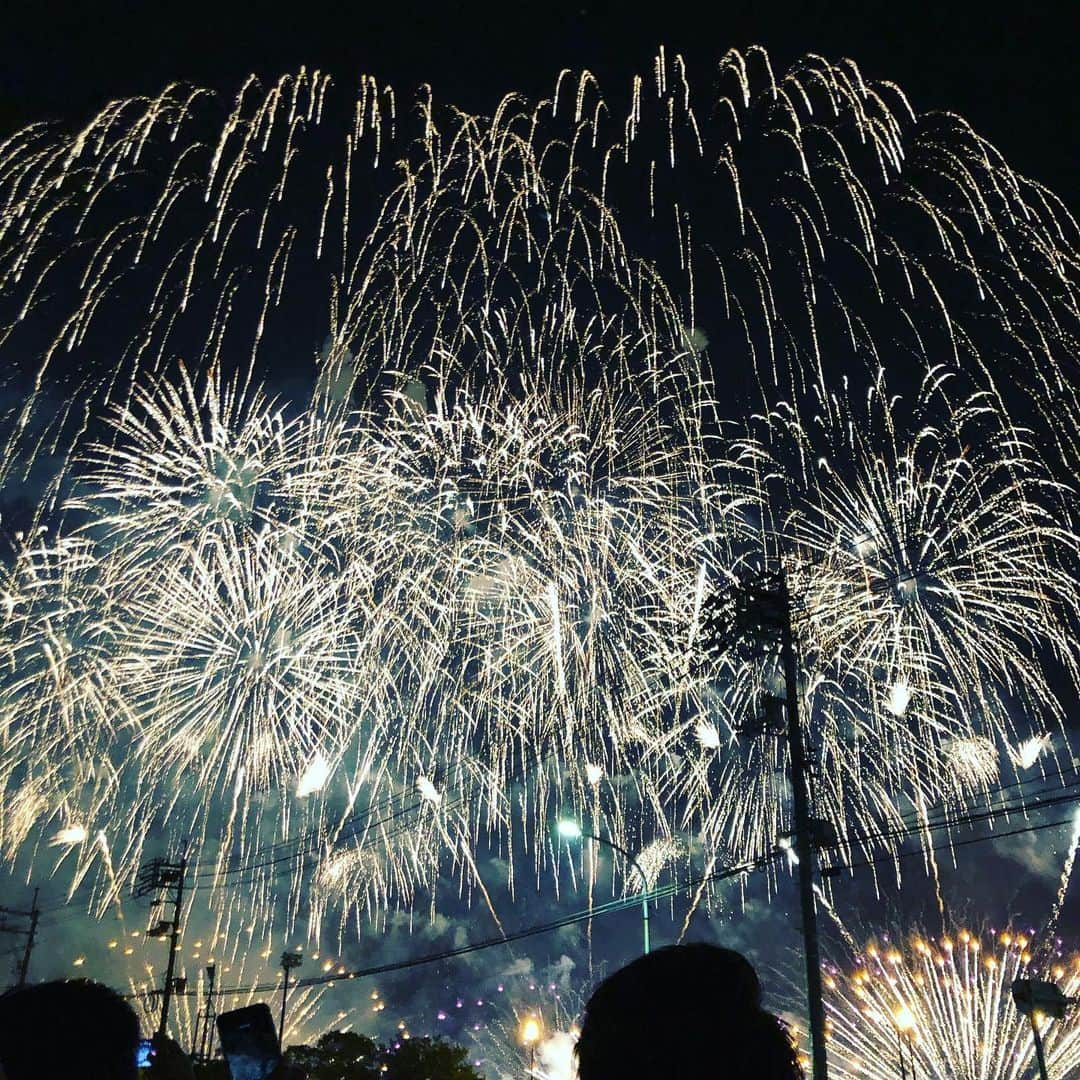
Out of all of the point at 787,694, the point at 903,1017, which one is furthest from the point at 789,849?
the point at 903,1017

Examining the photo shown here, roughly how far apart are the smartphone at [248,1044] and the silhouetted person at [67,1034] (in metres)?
0.55

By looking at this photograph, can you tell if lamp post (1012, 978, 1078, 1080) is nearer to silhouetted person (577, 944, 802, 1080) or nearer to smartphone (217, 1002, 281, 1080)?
smartphone (217, 1002, 281, 1080)

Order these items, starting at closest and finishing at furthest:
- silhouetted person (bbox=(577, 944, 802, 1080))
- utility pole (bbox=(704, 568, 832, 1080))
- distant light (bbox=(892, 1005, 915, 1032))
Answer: silhouetted person (bbox=(577, 944, 802, 1080)) → utility pole (bbox=(704, 568, 832, 1080)) → distant light (bbox=(892, 1005, 915, 1032))

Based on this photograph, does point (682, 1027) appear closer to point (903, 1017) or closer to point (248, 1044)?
point (248, 1044)

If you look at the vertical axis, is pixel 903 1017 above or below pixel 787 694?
below

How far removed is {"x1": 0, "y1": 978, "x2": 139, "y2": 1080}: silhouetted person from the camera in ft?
8.05

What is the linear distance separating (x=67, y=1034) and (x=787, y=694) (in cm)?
1700

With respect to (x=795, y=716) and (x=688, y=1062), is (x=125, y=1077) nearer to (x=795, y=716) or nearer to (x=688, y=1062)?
(x=688, y=1062)

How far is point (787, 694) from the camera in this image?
18.3 meters

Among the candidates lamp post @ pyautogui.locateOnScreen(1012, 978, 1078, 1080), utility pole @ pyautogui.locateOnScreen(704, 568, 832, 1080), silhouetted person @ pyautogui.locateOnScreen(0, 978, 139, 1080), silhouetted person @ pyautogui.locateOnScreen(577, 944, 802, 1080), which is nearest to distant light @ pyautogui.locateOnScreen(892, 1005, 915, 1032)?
lamp post @ pyautogui.locateOnScreen(1012, 978, 1078, 1080)

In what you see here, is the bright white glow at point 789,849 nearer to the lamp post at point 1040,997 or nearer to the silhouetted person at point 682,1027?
the lamp post at point 1040,997

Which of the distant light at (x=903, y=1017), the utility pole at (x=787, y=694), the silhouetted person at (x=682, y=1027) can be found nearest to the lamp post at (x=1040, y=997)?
the utility pole at (x=787, y=694)

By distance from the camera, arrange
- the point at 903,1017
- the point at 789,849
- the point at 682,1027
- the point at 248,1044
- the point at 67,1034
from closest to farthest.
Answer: the point at 682,1027 → the point at 67,1034 → the point at 248,1044 → the point at 789,849 → the point at 903,1017

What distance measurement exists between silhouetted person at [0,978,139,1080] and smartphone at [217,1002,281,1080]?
1.79 ft
